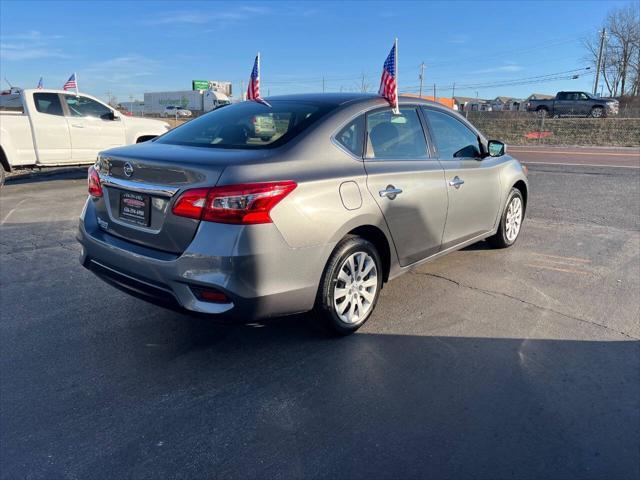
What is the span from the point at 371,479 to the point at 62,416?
5.53 ft

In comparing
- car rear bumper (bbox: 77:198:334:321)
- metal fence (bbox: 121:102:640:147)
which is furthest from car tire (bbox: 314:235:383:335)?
metal fence (bbox: 121:102:640:147)

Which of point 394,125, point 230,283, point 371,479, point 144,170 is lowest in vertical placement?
point 371,479

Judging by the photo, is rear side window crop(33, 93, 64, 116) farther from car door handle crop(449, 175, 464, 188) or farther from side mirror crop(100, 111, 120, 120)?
car door handle crop(449, 175, 464, 188)

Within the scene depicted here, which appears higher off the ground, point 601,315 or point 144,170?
point 144,170

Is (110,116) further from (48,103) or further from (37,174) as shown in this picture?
(37,174)

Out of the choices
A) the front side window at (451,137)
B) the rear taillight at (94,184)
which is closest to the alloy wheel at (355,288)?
the front side window at (451,137)

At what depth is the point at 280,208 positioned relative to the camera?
116 inches

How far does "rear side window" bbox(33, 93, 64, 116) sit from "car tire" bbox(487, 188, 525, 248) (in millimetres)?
9171

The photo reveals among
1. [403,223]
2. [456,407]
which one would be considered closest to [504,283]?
[403,223]

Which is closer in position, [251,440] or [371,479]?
[371,479]

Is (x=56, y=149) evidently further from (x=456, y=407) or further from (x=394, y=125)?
(x=456, y=407)

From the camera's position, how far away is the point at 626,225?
710 centimetres

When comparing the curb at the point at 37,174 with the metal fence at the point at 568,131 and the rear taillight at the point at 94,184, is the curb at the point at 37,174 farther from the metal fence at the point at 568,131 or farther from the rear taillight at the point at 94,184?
the metal fence at the point at 568,131

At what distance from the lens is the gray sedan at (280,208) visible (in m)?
2.88
